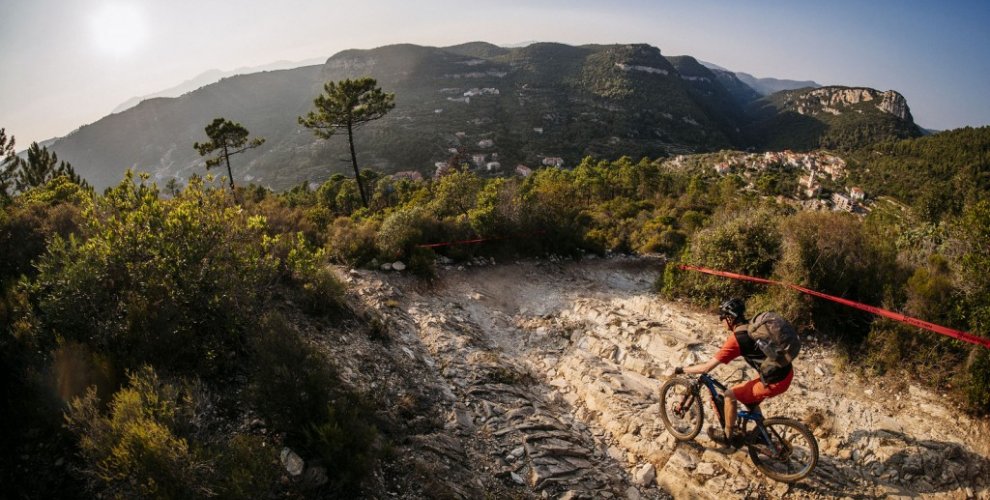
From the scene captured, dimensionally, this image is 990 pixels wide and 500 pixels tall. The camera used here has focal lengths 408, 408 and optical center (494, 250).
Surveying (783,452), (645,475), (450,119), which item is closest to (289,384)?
(645,475)

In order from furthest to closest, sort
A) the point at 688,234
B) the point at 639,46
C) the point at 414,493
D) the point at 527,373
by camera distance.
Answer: the point at 639,46 < the point at 688,234 < the point at 527,373 < the point at 414,493

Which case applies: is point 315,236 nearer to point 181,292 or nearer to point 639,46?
point 181,292

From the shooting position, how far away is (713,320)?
9258 millimetres

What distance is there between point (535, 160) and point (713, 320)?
98.0 metres

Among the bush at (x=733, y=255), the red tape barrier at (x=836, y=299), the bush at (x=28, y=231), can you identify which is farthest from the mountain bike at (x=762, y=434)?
the bush at (x=28, y=231)

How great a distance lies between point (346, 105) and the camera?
2392cm

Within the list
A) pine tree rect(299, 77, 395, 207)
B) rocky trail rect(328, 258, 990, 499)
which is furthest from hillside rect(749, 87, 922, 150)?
rocky trail rect(328, 258, 990, 499)

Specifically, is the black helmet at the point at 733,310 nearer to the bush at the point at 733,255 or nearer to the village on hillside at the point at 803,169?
the bush at the point at 733,255

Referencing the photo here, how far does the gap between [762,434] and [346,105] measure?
24766 millimetres

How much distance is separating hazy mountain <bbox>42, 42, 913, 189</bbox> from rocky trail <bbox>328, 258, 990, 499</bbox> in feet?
274

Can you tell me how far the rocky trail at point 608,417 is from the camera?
5297mm

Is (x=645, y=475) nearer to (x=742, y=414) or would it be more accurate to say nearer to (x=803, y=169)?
(x=742, y=414)

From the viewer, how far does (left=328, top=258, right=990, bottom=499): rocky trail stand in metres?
5.30

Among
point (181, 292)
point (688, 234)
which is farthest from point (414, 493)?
point (688, 234)
